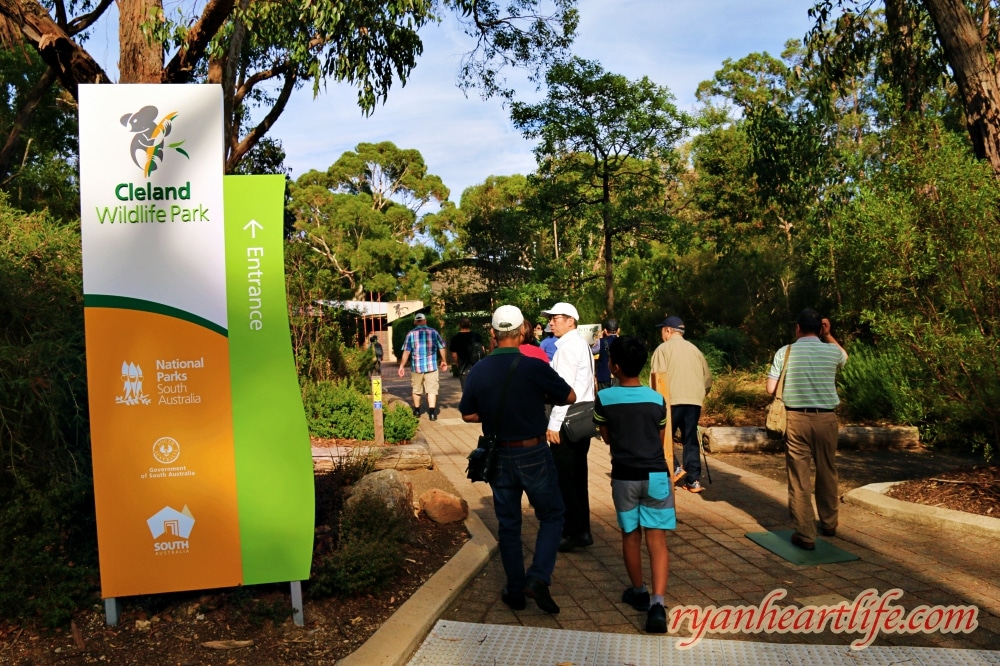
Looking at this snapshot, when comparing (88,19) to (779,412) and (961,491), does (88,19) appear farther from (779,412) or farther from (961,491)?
(961,491)

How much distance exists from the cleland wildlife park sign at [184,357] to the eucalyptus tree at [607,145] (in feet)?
39.5

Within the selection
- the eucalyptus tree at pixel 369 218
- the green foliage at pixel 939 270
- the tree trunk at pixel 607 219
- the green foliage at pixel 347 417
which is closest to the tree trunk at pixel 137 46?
the green foliage at pixel 347 417

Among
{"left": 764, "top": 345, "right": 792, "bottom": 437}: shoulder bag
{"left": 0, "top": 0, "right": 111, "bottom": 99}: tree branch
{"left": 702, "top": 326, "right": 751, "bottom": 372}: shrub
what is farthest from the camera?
{"left": 702, "top": 326, "right": 751, "bottom": 372}: shrub

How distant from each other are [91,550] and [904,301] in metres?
6.73

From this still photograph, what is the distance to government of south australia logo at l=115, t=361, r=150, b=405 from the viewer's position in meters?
4.35

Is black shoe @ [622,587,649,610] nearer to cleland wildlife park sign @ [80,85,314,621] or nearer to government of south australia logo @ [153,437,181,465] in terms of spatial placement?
cleland wildlife park sign @ [80,85,314,621]

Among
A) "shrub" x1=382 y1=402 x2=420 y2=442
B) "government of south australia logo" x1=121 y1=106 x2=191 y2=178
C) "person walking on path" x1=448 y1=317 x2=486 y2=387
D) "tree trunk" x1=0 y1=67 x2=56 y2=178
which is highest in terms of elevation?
"tree trunk" x1=0 y1=67 x2=56 y2=178

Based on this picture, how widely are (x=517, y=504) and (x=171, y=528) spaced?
1993mm

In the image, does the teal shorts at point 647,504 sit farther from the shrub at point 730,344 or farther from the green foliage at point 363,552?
the shrub at point 730,344

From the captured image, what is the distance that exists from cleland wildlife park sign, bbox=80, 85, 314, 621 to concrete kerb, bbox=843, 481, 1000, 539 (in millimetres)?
4970

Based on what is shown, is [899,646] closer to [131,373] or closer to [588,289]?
[131,373]

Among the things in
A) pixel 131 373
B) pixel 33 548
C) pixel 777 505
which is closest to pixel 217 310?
pixel 131 373

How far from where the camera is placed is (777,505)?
7738 mm

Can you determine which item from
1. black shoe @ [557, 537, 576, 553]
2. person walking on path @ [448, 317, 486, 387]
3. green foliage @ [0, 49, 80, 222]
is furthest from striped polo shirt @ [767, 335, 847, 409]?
green foliage @ [0, 49, 80, 222]
